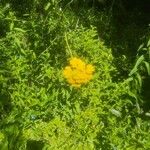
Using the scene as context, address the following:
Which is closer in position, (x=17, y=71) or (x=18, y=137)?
(x=18, y=137)

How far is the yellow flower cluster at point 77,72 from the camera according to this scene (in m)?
3.29

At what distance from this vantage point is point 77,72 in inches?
129

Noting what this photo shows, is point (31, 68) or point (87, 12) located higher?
point (87, 12)

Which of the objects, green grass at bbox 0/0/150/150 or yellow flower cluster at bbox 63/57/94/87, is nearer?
green grass at bbox 0/0/150/150

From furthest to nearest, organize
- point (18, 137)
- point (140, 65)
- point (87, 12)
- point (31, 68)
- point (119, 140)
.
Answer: point (87, 12) → point (31, 68) → point (140, 65) → point (119, 140) → point (18, 137)

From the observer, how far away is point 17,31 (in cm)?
358

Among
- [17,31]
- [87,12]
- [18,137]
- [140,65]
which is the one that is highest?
[87,12]

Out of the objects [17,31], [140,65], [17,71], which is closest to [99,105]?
[140,65]

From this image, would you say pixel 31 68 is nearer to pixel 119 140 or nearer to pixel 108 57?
pixel 108 57

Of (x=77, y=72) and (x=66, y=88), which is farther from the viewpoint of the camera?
(x=66, y=88)

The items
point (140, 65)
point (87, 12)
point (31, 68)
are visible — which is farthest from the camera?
point (87, 12)

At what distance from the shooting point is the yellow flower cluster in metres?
3.29

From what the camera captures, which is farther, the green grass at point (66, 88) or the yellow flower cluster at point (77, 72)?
the yellow flower cluster at point (77, 72)

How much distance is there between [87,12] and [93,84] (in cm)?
94
